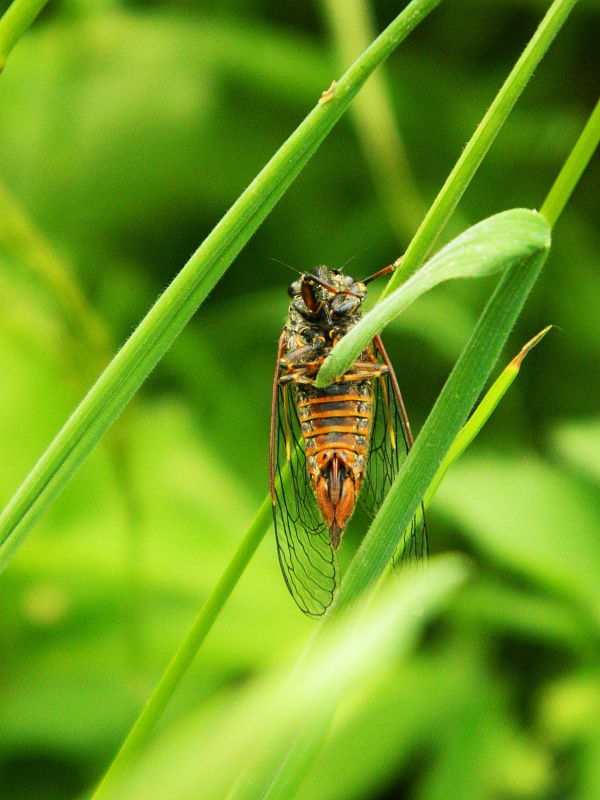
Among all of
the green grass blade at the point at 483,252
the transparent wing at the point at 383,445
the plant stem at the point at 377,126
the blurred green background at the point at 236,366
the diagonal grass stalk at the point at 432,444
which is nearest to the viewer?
the green grass blade at the point at 483,252

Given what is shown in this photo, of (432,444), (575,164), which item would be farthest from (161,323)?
(575,164)

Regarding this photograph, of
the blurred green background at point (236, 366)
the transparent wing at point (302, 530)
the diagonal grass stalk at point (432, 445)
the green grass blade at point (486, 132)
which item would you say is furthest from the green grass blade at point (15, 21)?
the blurred green background at point (236, 366)

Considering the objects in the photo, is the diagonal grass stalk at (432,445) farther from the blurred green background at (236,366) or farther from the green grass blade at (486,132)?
the blurred green background at (236,366)

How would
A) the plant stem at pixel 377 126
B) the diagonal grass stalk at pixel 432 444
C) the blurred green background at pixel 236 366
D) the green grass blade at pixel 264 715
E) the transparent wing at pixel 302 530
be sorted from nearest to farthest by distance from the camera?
the green grass blade at pixel 264 715 → the diagonal grass stalk at pixel 432 444 → the transparent wing at pixel 302 530 → the blurred green background at pixel 236 366 → the plant stem at pixel 377 126

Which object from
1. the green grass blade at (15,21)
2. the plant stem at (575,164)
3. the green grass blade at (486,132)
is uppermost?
the plant stem at (575,164)

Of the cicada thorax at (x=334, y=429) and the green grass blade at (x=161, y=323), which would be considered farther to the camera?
the cicada thorax at (x=334, y=429)

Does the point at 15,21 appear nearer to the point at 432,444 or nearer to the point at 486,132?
the point at 486,132
